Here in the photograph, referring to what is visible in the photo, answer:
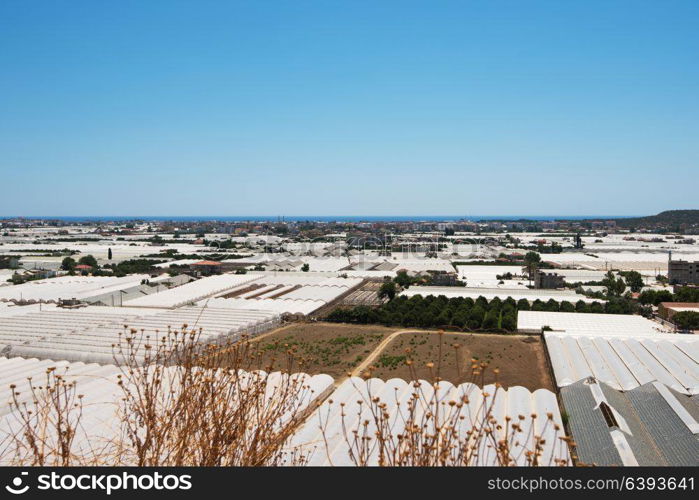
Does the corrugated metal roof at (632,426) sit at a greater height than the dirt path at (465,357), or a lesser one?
greater

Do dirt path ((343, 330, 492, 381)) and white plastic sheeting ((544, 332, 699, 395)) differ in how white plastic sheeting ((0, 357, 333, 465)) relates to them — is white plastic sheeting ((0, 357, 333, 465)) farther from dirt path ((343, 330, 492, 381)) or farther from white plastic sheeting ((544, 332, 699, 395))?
white plastic sheeting ((544, 332, 699, 395))

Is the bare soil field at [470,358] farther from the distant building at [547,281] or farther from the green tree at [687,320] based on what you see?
the distant building at [547,281]

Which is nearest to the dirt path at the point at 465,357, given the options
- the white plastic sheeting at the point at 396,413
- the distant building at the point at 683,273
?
the white plastic sheeting at the point at 396,413

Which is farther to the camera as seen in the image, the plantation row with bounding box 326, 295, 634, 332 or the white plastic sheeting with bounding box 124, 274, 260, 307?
the white plastic sheeting with bounding box 124, 274, 260, 307

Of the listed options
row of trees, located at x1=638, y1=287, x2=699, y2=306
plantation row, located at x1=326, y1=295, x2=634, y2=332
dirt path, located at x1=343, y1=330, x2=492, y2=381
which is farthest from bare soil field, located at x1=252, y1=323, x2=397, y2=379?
row of trees, located at x1=638, y1=287, x2=699, y2=306

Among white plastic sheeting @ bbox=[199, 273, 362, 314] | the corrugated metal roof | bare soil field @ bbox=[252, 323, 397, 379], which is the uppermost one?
the corrugated metal roof

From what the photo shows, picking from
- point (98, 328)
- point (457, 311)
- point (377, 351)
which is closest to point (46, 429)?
point (377, 351)
